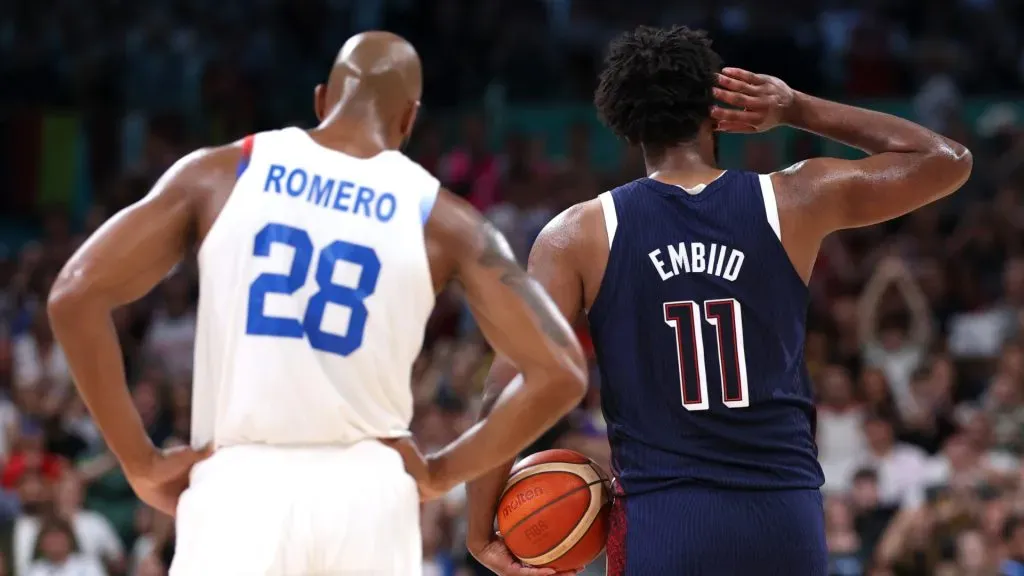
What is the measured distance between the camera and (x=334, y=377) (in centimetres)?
373

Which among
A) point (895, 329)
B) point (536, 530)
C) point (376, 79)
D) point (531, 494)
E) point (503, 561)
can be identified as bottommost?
point (895, 329)

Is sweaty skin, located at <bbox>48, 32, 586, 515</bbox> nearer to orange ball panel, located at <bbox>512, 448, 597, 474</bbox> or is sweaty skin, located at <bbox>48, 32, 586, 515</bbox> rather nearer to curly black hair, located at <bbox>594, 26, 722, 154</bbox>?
orange ball panel, located at <bbox>512, 448, 597, 474</bbox>

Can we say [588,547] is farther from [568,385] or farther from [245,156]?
[245,156]

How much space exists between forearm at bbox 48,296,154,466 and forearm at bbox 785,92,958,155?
2204 millimetres

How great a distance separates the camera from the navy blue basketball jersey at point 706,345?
4.21 m

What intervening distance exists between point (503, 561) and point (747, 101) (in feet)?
5.29

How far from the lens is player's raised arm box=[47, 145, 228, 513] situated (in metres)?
3.70

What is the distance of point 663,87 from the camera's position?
4.52 metres

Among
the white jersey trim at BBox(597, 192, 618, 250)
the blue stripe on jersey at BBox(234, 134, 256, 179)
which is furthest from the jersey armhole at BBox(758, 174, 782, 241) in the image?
the blue stripe on jersey at BBox(234, 134, 256, 179)

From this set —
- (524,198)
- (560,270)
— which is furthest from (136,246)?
(524,198)

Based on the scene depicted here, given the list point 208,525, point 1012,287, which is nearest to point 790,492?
point 208,525

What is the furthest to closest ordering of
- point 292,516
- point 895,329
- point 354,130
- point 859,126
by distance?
point 895,329 < point 859,126 < point 354,130 < point 292,516

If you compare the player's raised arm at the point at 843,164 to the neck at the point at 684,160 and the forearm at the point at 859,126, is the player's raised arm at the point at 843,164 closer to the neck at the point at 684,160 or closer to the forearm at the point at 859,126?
the forearm at the point at 859,126

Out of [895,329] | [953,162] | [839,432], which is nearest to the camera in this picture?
[953,162]
